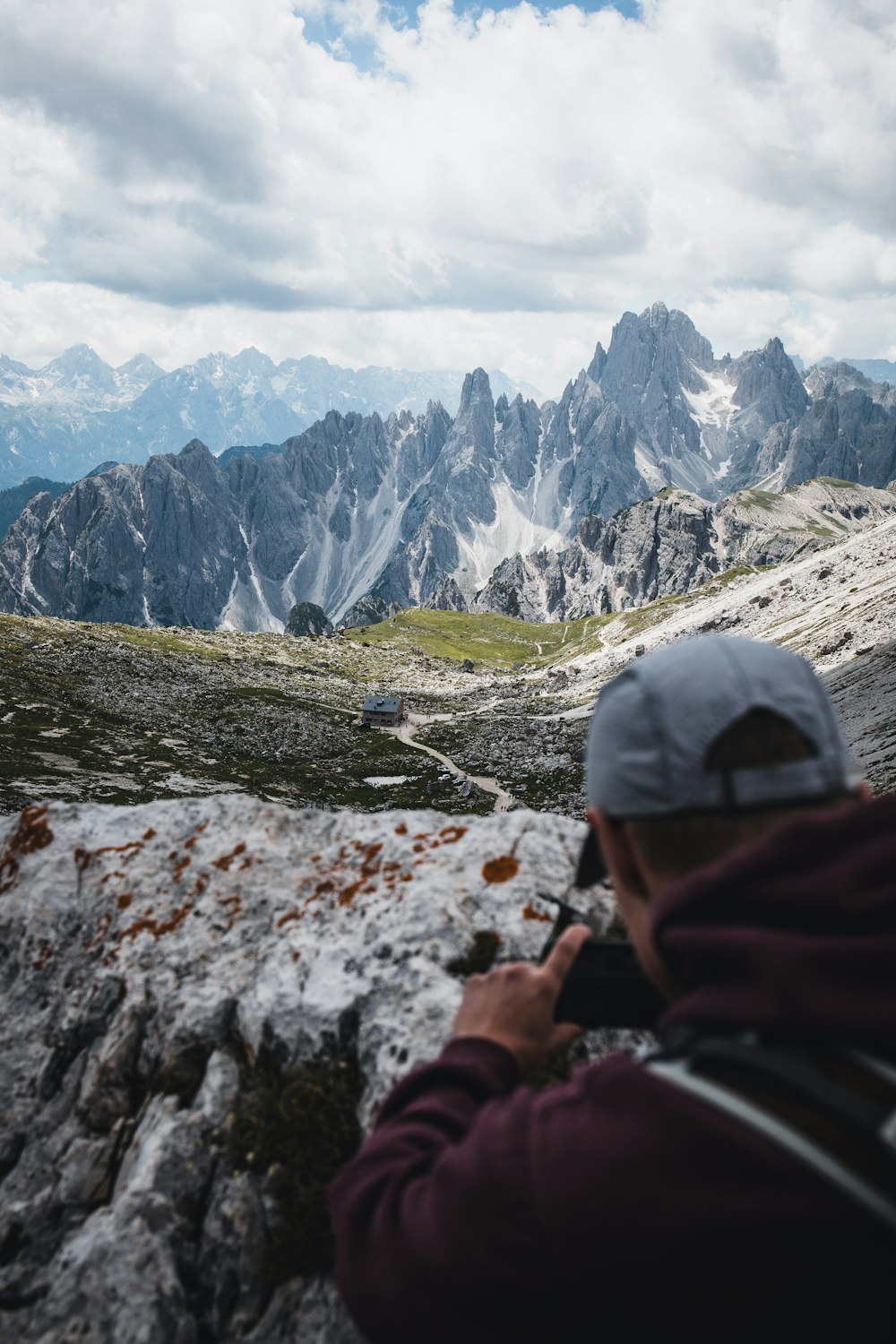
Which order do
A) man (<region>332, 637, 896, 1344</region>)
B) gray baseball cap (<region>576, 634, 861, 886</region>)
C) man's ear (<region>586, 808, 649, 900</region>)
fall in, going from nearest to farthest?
man (<region>332, 637, 896, 1344</region>)
gray baseball cap (<region>576, 634, 861, 886</region>)
man's ear (<region>586, 808, 649, 900</region>)

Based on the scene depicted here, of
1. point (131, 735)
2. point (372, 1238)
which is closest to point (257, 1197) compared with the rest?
point (372, 1238)

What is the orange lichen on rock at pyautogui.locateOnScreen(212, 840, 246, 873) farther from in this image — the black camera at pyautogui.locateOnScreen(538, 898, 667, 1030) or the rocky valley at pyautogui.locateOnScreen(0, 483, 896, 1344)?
the black camera at pyautogui.locateOnScreen(538, 898, 667, 1030)

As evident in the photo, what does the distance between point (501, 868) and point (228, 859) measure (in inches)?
116

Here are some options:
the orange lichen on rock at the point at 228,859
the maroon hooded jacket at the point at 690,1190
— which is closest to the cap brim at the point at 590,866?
the maroon hooded jacket at the point at 690,1190

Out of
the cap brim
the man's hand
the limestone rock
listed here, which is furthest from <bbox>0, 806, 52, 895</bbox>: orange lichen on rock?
the cap brim

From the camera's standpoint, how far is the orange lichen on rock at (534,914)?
608cm

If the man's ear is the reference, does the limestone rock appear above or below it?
below

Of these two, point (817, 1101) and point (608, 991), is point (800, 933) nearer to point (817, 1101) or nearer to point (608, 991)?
point (817, 1101)

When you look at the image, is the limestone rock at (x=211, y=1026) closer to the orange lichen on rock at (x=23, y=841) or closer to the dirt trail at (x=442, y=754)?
the orange lichen on rock at (x=23, y=841)

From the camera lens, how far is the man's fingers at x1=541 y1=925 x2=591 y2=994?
406cm

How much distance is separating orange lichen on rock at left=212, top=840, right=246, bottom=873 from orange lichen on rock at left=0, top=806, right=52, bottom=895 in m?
2.00

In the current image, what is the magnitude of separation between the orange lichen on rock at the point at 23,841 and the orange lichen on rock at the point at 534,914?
5.30m

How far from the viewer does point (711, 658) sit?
9.55 feet

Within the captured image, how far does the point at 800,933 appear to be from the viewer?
2.25m
